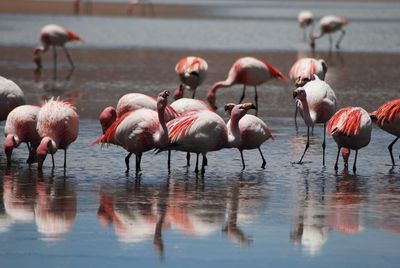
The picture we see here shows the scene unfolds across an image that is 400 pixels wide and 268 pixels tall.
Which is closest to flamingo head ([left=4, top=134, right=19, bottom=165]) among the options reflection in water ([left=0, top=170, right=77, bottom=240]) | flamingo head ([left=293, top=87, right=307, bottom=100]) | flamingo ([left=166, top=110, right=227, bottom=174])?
reflection in water ([left=0, top=170, right=77, bottom=240])

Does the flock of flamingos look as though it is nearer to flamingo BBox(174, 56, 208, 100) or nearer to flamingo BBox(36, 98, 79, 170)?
flamingo BBox(36, 98, 79, 170)

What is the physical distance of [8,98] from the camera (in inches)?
533

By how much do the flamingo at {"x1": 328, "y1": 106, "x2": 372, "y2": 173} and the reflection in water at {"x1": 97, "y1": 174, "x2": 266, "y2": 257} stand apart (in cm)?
123

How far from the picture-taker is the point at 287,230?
9070mm

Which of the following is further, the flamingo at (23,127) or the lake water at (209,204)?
the flamingo at (23,127)

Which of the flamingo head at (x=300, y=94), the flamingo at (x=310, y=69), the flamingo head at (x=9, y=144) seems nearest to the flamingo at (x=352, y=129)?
the flamingo head at (x=300, y=94)

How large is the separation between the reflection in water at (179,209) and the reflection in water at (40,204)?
0.33 meters

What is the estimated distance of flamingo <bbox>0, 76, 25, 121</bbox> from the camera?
44.4 ft

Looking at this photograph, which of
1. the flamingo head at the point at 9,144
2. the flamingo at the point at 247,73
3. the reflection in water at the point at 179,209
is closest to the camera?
the reflection in water at the point at 179,209

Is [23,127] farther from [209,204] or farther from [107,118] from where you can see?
[209,204]

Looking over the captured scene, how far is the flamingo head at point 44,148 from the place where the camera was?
1165 centimetres

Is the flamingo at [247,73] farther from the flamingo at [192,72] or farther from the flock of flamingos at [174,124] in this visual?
the flock of flamingos at [174,124]

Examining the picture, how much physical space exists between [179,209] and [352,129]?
2.85m

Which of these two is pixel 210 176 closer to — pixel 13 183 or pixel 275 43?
pixel 13 183
